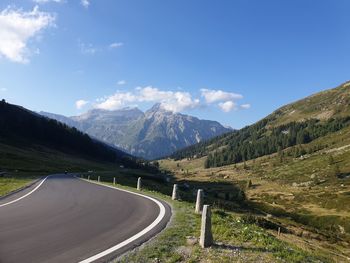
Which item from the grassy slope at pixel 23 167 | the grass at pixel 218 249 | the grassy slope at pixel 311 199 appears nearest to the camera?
the grass at pixel 218 249

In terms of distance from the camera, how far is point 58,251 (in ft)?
31.2

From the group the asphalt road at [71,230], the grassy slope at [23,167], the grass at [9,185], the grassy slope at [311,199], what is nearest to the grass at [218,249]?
the asphalt road at [71,230]

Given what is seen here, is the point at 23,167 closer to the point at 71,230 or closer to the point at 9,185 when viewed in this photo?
the point at 9,185

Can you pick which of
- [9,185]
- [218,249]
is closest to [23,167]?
[9,185]

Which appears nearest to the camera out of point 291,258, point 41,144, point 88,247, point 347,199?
point 291,258

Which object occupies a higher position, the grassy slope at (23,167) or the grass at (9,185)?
the grassy slope at (23,167)

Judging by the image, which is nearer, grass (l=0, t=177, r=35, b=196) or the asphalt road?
the asphalt road

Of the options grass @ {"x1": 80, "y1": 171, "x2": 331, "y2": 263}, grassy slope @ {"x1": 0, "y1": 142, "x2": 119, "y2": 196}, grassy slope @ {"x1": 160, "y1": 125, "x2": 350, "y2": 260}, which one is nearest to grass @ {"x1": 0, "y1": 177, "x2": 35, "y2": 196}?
grassy slope @ {"x1": 0, "y1": 142, "x2": 119, "y2": 196}

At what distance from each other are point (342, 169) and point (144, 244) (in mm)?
159102

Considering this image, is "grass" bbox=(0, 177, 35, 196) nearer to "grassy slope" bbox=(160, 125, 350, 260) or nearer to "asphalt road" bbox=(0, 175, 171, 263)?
"asphalt road" bbox=(0, 175, 171, 263)

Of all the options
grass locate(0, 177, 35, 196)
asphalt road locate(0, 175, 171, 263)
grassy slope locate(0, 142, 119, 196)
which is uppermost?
grassy slope locate(0, 142, 119, 196)

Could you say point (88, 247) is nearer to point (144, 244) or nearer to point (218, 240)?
point (144, 244)

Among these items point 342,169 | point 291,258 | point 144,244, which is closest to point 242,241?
point 291,258

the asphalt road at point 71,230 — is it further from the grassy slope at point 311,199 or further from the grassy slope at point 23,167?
the grassy slope at point 23,167
